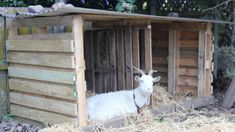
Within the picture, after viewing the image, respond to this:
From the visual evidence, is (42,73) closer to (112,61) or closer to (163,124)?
(112,61)

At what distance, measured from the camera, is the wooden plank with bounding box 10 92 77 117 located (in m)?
4.51

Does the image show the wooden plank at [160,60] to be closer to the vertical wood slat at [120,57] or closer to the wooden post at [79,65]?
the vertical wood slat at [120,57]

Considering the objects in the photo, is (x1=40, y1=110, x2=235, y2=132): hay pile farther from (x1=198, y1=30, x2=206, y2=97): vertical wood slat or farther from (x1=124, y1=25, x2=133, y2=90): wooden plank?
(x1=198, y1=30, x2=206, y2=97): vertical wood slat

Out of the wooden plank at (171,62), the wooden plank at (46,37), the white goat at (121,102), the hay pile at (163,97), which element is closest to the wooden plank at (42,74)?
the wooden plank at (46,37)

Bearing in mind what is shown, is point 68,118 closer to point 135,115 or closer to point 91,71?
point 135,115

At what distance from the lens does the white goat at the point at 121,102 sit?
201 inches

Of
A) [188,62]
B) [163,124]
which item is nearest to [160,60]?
[188,62]

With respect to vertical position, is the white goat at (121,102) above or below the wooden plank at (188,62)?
below

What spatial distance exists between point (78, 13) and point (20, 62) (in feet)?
4.84

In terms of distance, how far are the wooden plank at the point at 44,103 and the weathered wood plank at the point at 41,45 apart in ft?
2.38

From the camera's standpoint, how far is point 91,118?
16.0 feet

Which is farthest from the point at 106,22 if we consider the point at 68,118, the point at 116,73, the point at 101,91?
the point at 68,118

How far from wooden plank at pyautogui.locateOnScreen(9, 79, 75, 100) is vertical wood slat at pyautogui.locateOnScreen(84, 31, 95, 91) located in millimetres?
1855

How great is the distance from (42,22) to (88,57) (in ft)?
7.08
